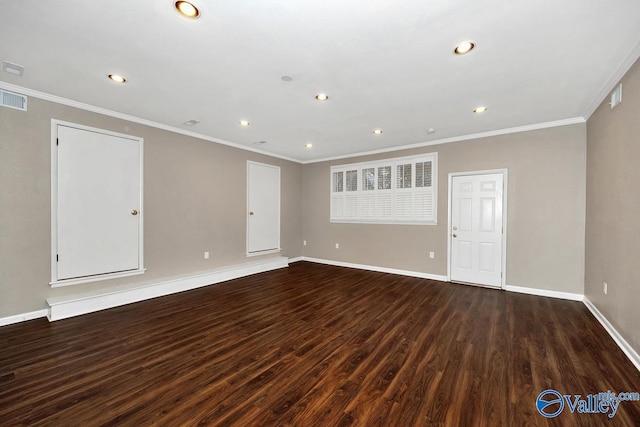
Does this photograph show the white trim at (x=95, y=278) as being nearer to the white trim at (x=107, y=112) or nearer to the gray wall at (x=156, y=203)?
the gray wall at (x=156, y=203)

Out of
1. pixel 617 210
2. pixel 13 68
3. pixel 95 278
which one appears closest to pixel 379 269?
pixel 617 210

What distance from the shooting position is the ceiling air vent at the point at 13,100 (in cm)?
290

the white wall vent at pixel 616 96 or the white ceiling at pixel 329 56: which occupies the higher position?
the white ceiling at pixel 329 56

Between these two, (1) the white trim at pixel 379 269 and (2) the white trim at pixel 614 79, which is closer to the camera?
(2) the white trim at pixel 614 79

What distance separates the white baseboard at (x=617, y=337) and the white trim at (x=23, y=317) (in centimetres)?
609

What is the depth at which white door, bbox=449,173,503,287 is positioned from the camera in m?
4.37

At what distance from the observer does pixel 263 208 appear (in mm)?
5945

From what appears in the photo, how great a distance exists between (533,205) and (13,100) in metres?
7.09

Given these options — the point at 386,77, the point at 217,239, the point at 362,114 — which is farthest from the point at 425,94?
the point at 217,239

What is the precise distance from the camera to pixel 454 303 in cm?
369

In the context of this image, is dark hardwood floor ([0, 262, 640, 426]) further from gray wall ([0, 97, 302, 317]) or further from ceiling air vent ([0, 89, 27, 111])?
ceiling air vent ([0, 89, 27, 111])

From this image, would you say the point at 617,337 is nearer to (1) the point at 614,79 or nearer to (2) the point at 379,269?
(1) the point at 614,79

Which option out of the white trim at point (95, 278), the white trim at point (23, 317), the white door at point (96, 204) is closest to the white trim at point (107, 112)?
the white door at point (96, 204)

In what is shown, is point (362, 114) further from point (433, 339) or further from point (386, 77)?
point (433, 339)
